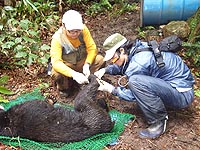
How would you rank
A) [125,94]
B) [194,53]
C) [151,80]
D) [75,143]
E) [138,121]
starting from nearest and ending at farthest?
1. [75,143]
2. [151,80]
3. [125,94]
4. [138,121]
5. [194,53]

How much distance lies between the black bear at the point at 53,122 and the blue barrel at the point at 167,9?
142 inches

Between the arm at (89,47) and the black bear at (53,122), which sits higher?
the arm at (89,47)

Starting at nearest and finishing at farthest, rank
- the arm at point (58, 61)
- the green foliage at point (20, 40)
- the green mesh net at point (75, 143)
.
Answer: the green mesh net at point (75, 143) < the arm at point (58, 61) < the green foliage at point (20, 40)

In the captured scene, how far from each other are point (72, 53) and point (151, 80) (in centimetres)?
129

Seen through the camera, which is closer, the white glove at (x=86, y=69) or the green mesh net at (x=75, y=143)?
the green mesh net at (x=75, y=143)

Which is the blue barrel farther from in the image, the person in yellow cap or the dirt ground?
the person in yellow cap

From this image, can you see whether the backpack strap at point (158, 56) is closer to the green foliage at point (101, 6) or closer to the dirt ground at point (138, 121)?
the dirt ground at point (138, 121)

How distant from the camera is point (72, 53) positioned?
5.05 metres

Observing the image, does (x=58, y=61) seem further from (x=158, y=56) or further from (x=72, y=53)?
(x=158, y=56)

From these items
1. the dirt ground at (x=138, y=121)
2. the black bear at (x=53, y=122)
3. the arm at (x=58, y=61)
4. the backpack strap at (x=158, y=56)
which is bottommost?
the dirt ground at (x=138, y=121)

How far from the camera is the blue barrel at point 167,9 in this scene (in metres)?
7.45

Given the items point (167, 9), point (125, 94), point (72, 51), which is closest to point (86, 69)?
point (72, 51)

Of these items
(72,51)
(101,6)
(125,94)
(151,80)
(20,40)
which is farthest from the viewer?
(101,6)

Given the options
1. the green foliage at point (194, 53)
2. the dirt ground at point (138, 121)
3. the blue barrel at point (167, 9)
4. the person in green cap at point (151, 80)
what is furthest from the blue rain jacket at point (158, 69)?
the blue barrel at point (167, 9)
